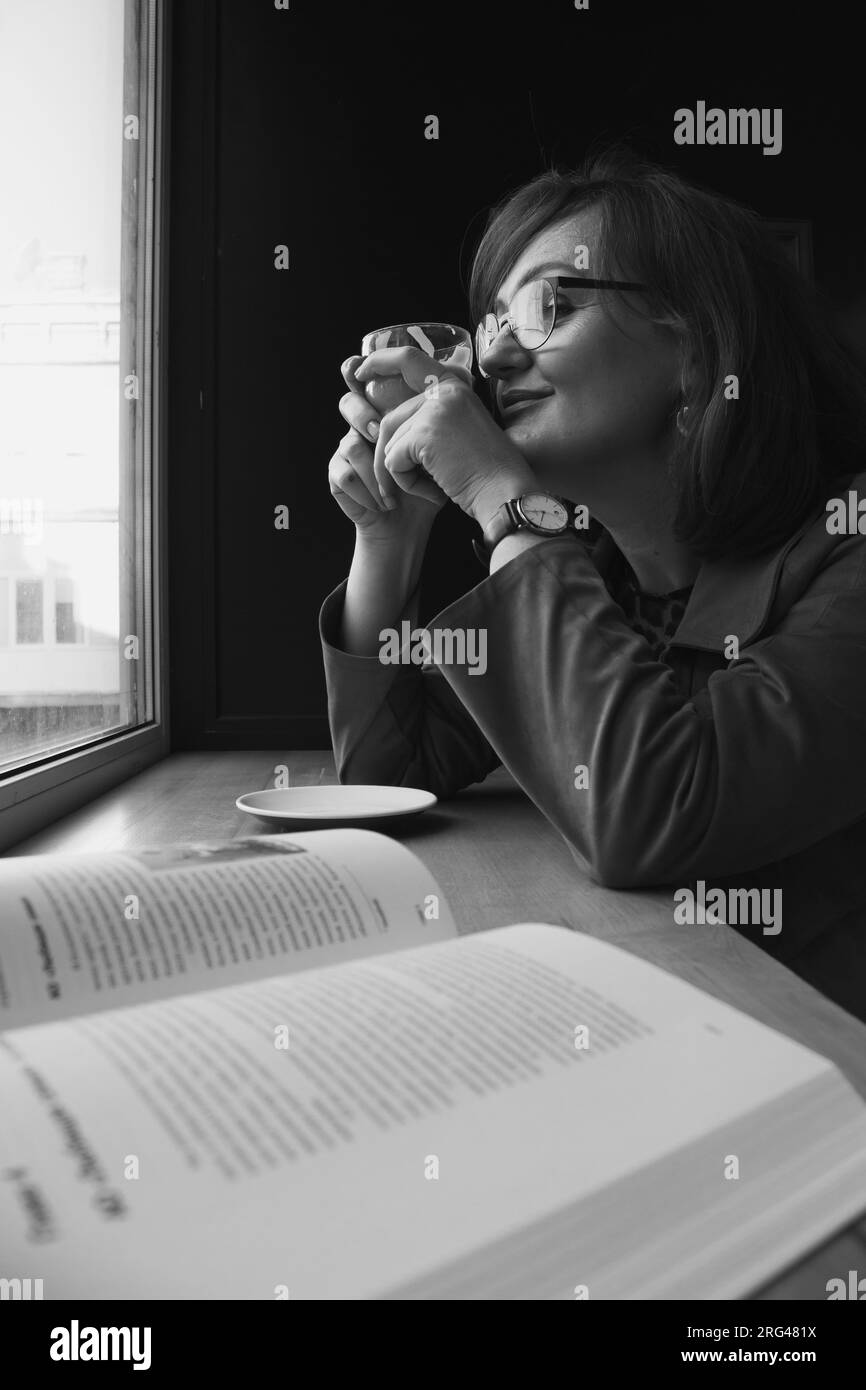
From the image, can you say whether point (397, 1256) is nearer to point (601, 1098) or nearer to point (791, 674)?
point (601, 1098)

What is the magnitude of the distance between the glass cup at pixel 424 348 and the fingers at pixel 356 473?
64 mm

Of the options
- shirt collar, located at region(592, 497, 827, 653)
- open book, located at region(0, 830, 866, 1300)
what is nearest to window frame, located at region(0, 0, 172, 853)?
shirt collar, located at region(592, 497, 827, 653)

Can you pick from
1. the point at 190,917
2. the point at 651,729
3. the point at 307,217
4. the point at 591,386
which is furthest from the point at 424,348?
the point at 307,217

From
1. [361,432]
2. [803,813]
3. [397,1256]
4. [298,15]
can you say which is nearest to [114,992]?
[397,1256]

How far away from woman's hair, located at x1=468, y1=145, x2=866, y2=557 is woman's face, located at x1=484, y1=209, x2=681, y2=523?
0.02 meters

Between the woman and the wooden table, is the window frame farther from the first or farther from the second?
the woman

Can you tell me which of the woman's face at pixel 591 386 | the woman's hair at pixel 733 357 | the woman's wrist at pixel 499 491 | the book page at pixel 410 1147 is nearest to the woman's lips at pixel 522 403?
the woman's face at pixel 591 386

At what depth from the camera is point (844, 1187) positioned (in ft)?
1.00

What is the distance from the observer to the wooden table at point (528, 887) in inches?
17.1

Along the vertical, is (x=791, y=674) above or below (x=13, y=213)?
below

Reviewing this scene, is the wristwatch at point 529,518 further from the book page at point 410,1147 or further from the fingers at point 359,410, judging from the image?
the book page at point 410,1147

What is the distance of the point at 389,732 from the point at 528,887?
478mm

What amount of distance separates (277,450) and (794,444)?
3.76 ft

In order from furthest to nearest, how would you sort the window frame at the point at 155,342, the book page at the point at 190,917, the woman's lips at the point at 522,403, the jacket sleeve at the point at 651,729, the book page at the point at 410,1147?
1. the window frame at the point at 155,342
2. the woman's lips at the point at 522,403
3. the jacket sleeve at the point at 651,729
4. the book page at the point at 190,917
5. the book page at the point at 410,1147
